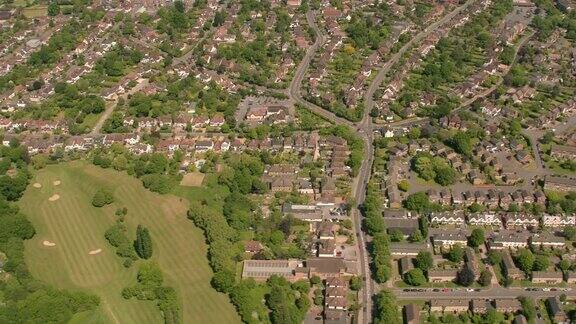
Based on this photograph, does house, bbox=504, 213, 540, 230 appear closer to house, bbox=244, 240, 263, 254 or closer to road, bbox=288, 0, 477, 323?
road, bbox=288, 0, 477, 323

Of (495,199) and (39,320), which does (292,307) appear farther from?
(495,199)

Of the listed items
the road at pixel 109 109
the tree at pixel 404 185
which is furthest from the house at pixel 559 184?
the road at pixel 109 109

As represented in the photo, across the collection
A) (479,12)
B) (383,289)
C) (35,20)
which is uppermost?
(479,12)

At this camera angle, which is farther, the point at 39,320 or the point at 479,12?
the point at 479,12

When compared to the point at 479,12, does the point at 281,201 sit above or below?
below

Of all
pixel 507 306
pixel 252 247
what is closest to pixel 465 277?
pixel 507 306

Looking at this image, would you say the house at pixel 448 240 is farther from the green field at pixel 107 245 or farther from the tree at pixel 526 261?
the green field at pixel 107 245

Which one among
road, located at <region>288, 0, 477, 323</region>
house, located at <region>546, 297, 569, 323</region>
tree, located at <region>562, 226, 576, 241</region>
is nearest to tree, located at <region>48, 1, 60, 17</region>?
road, located at <region>288, 0, 477, 323</region>

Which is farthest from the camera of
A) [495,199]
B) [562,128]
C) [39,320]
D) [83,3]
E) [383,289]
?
[83,3]

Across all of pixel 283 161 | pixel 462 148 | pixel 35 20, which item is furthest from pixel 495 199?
pixel 35 20
